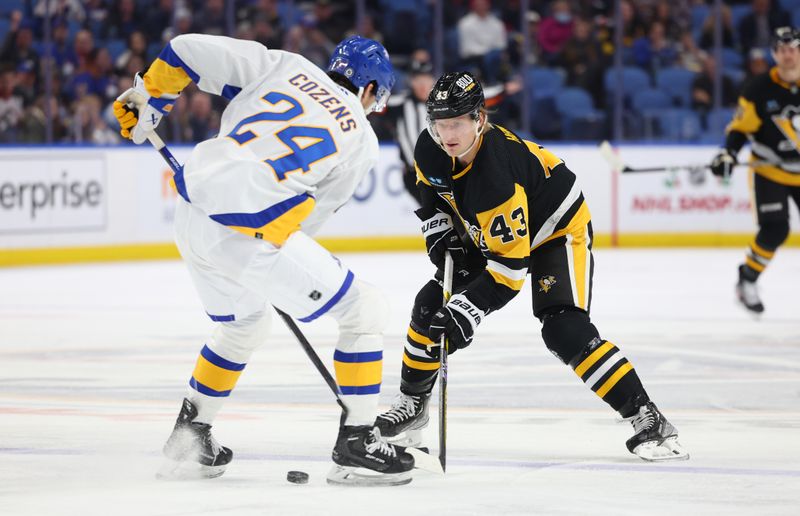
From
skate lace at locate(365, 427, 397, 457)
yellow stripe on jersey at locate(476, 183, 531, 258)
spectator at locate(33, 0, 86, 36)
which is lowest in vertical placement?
spectator at locate(33, 0, 86, 36)

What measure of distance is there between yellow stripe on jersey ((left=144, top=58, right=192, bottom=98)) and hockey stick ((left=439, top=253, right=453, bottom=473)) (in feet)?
3.08

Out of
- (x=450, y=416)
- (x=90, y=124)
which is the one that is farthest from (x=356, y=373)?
(x=90, y=124)

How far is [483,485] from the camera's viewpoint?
344 cm

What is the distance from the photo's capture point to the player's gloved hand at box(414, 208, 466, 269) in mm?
3969

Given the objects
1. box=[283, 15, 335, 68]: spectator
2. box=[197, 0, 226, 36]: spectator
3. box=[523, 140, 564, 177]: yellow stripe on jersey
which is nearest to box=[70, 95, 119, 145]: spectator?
box=[197, 0, 226, 36]: spectator

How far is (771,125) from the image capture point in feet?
23.8

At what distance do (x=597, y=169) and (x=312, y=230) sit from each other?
8.04 meters

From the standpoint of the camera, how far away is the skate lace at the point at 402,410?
396 centimetres

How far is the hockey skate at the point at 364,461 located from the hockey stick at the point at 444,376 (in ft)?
0.48

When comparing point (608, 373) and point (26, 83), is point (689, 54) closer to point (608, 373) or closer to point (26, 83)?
point (26, 83)

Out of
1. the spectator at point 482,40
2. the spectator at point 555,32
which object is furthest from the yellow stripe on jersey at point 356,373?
the spectator at point 555,32

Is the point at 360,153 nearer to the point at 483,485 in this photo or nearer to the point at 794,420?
the point at 483,485

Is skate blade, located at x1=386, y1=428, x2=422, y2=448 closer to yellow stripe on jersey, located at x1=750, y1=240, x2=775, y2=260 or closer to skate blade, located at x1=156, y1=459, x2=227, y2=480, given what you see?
skate blade, located at x1=156, y1=459, x2=227, y2=480

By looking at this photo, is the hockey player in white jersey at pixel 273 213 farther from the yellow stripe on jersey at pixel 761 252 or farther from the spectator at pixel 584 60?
the spectator at pixel 584 60
